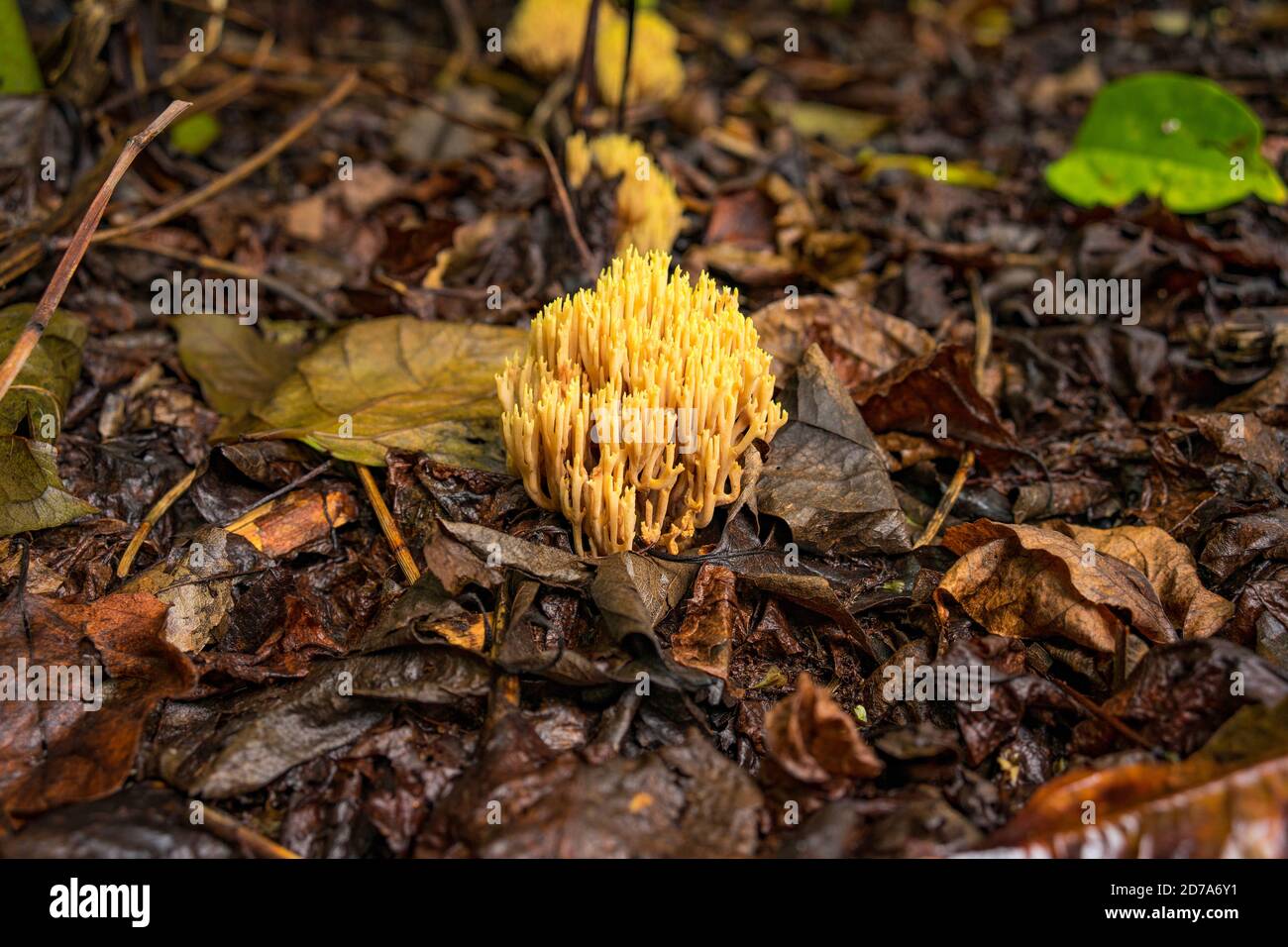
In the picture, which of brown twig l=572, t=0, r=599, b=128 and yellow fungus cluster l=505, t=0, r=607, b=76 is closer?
brown twig l=572, t=0, r=599, b=128

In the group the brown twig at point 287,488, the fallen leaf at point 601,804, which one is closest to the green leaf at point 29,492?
the brown twig at point 287,488

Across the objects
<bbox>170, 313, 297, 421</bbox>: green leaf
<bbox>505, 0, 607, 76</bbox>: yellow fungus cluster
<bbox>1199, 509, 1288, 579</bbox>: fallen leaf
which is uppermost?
<bbox>505, 0, 607, 76</bbox>: yellow fungus cluster

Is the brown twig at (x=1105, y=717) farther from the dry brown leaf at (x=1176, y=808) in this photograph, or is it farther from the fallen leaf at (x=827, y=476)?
the fallen leaf at (x=827, y=476)

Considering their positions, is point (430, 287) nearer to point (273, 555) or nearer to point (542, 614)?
point (273, 555)

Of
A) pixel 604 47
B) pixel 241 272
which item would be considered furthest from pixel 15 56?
pixel 604 47

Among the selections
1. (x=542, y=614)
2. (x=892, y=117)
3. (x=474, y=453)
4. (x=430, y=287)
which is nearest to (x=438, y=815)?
(x=542, y=614)

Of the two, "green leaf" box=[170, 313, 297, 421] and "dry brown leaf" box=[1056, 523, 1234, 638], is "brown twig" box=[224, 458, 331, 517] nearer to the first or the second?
"green leaf" box=[170, 313, 297, 421]

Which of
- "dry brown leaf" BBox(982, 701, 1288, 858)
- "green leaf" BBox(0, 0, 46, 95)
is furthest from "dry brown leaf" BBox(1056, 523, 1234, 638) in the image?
"green leaf" BBox(0, 0, 46, 95)
